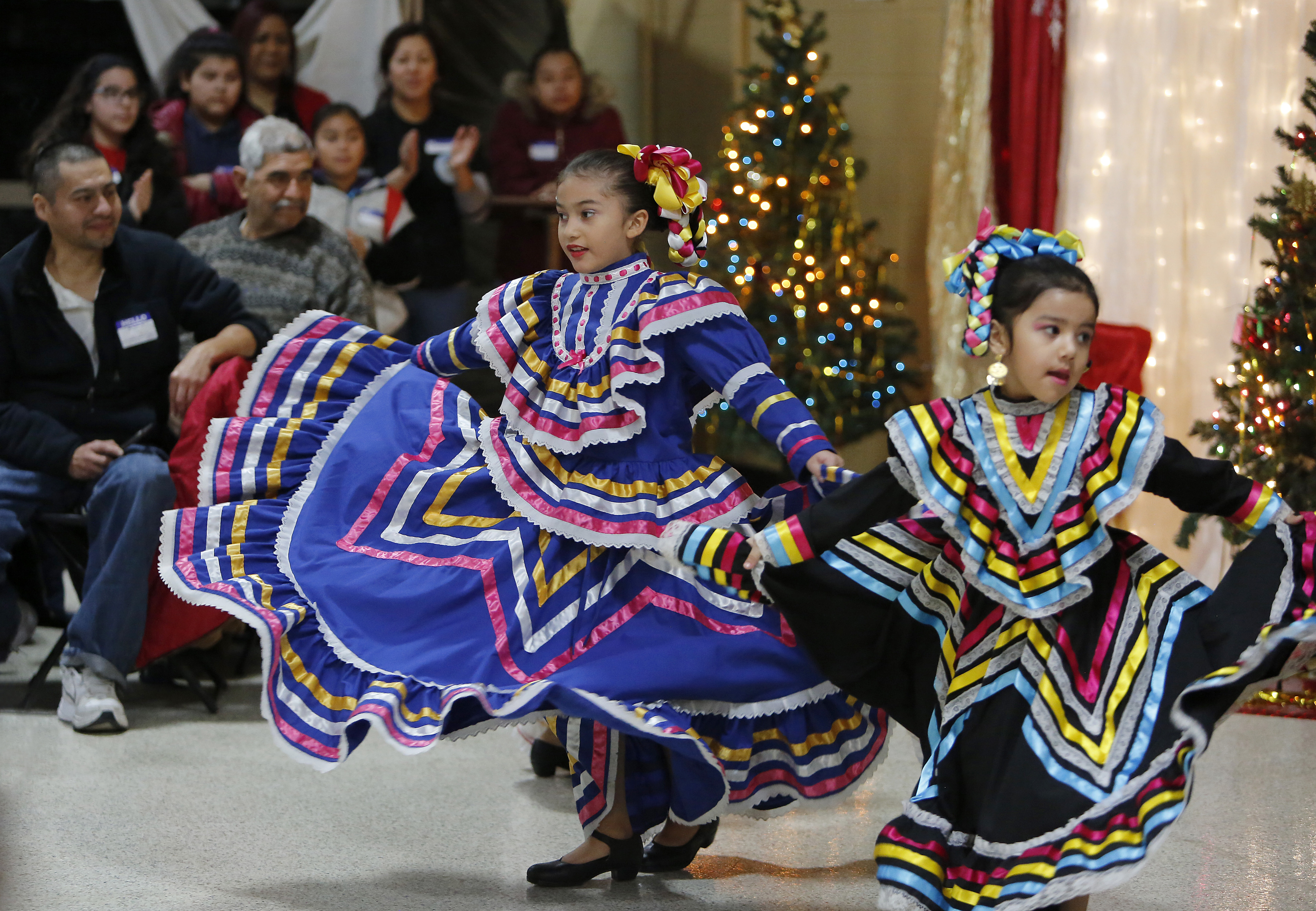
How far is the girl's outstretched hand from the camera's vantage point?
2.25 metres

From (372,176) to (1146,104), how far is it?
3072 mm

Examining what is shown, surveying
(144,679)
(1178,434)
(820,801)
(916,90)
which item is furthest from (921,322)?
(820,801)

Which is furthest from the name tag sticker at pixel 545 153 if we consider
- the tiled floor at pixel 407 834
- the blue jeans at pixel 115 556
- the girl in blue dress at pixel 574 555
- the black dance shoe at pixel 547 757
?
the black dance shoe at pixel 547 757

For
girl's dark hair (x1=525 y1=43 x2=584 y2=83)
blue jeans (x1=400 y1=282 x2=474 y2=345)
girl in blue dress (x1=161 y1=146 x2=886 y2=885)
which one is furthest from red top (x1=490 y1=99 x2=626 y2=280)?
girl in blue dress (x1=161 y1=146 x2=886 y2=885)

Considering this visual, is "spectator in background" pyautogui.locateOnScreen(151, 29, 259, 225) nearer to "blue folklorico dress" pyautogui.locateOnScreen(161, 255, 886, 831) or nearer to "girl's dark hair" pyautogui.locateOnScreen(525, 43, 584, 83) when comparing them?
"girl's dark hair" pyautogui.locateOnScreen(525, 43, 584, 83)

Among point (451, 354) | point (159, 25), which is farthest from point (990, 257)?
point (159, 25)

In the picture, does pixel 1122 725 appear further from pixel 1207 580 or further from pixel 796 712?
pixel 1207 580

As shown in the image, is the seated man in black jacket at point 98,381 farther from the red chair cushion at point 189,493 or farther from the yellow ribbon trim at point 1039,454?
the yellow ribbon trim at point 1039,454

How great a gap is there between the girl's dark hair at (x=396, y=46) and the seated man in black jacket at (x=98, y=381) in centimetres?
205

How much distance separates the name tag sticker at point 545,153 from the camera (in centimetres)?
593

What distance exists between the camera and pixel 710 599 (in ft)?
7.81

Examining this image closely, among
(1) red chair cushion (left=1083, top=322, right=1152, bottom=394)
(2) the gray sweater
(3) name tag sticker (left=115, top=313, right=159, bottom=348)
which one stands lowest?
(1) red chair cushion (left=1083, top=322, right=1152, bottom=394)

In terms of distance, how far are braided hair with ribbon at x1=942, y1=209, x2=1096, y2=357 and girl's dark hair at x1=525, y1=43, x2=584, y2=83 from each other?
3.99 meters

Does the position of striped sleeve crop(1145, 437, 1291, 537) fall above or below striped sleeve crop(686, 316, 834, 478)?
below
